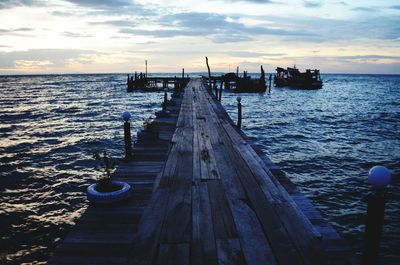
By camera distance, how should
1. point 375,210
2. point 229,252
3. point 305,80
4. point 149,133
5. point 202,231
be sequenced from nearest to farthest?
point 375,210 → point 229,252 → point 202,231 → point 149,133 → point 305,80

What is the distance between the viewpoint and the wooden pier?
13.0 ft

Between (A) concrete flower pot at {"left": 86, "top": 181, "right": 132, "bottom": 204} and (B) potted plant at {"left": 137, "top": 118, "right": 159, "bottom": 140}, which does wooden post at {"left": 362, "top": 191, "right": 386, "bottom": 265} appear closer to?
(A) concrete flower pot at {"left": 86, "top": 181, "right": 132, "bottom": 204}

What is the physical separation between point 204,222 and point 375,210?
2.35m

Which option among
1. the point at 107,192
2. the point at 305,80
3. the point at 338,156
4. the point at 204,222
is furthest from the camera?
the point at 305,80

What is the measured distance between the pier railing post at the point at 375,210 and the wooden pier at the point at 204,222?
381mm

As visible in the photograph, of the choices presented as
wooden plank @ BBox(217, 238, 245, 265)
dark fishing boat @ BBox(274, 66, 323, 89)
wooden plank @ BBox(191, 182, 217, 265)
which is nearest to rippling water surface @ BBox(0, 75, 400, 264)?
wooden plank @ BBox(191, 182, 217, 265)

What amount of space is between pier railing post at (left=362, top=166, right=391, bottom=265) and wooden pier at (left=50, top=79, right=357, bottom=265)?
1.25 ft

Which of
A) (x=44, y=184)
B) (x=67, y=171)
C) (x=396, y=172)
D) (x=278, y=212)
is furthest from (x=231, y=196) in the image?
(x=396, y=172)

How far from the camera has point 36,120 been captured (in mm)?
27125

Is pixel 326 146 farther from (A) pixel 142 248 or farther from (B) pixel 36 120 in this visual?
(B) pixel 36 120

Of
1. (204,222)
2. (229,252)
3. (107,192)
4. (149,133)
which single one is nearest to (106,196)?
(107,192)

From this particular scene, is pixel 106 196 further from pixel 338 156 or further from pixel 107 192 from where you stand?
pixel 338 156

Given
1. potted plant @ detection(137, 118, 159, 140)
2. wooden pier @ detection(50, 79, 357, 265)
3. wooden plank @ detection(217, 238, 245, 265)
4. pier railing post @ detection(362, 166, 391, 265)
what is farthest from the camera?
potted plant @ detection(137, 118, 159, 140)

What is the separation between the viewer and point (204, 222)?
15.8 ft
